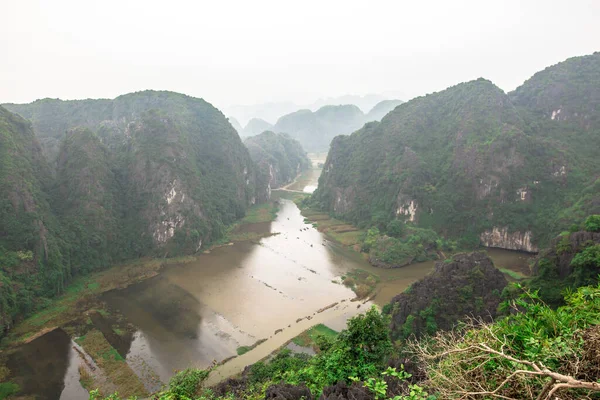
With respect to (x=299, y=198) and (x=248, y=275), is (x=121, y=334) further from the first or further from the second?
(x=299, y=198)

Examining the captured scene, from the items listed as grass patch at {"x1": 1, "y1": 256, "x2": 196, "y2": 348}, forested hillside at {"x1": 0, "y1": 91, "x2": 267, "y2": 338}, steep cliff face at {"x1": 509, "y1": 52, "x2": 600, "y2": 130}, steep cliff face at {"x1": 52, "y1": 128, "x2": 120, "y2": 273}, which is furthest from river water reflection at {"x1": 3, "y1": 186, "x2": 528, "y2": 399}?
steep cliff face at {"x1": 509, "y1": 52, "x2": 600, "y2": 130}

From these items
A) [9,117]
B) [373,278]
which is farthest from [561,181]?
[9,117]

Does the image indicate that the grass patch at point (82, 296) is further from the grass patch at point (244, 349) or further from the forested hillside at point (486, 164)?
the forested hillside at point (486, 164)

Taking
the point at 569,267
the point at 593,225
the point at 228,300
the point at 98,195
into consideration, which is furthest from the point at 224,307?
the point at 593,225

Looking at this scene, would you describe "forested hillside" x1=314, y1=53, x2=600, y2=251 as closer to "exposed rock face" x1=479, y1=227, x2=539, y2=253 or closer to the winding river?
"exposed rock face" x1=479, y1=227, x2=539, y2=253

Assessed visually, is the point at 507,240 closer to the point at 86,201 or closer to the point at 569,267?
the point at 569,267

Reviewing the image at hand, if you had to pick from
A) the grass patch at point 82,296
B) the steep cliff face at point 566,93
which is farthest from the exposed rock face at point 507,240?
the grass patch at point 82,296
